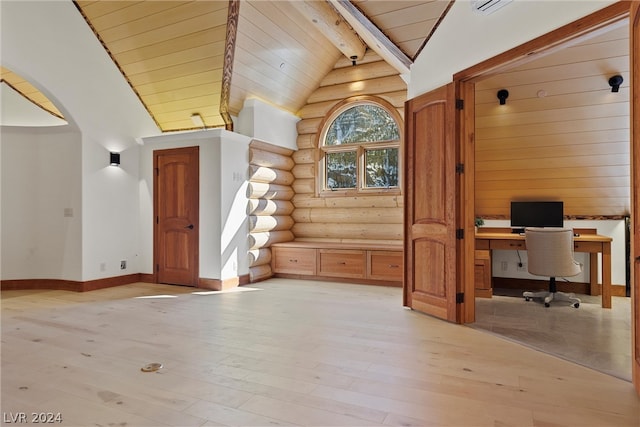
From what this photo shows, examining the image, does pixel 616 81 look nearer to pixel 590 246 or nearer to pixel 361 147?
pixel 590 246

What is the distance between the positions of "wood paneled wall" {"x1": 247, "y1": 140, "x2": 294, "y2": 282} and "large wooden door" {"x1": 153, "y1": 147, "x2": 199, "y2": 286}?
86 centimetres

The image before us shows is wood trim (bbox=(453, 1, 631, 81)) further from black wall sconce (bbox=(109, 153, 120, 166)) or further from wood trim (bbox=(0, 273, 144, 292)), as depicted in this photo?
wood trim (bbox=(0, 273, 144, 292))

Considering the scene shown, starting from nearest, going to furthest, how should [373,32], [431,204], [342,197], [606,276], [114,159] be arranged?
[431,204] → [373,32] → [606,276] → [114,159] → [342,197]

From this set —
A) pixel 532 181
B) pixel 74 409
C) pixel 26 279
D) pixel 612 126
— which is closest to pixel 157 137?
pixel 26 279

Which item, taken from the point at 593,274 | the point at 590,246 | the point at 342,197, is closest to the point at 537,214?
the point at 590,246

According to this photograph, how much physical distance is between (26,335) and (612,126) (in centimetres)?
640

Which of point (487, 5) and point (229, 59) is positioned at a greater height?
point (229, 59)

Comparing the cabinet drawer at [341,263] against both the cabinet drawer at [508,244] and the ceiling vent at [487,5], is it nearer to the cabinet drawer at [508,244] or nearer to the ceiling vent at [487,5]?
the cabinet drawer at [508,244]

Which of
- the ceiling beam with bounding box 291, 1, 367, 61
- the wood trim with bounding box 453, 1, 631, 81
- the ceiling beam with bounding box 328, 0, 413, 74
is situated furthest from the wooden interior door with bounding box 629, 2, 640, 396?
the ceiling beam with bounding box 291, 1, 367, 61

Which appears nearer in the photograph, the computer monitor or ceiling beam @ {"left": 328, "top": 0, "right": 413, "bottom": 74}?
ceiling beam @ {"left": 328, "top": 0, "right": 413, "bottom": 74}

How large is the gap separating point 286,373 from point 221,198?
353 cm

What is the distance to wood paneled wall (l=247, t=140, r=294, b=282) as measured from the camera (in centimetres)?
633

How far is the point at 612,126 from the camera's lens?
4543 mm

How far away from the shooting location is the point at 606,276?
14.7ft
